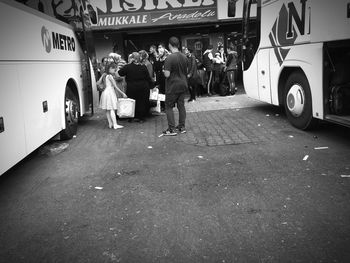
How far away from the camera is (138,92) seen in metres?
9.04

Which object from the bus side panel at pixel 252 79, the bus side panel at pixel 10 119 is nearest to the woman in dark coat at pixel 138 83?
the bus side panel at pixel 252 79

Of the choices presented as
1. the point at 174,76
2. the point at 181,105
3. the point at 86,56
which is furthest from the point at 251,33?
the point at 86,56

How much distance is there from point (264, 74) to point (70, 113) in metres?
4.52

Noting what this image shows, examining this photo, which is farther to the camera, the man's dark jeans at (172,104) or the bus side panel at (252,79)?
the bus side panel at (252,79)

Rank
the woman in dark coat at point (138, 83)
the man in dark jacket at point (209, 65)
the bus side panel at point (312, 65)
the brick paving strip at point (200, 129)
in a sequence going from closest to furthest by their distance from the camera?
the bus side panel at point (312, 65)
the brick paving strip at point (200, 129)
the woman in dark coat at point (138, 83)
the man in dark jacket at point (209, 65)

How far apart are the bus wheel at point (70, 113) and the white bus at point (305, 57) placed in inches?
174

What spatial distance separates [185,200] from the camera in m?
4.14

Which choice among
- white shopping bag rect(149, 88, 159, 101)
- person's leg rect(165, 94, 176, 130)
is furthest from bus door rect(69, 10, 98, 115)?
person's leg rect(165, 94, 176, 130)

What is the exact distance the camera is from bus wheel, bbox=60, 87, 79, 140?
7.29 m

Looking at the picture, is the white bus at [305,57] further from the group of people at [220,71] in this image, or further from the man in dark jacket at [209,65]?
the man in dark jacket at [209,65]

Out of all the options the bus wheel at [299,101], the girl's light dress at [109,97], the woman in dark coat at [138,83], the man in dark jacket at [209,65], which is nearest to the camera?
the bus wheel at [299,101]

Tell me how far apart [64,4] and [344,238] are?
22.9ft

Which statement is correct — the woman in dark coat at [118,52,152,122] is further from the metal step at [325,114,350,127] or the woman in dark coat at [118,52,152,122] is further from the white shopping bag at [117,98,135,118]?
the metal step at [325,114,350,127]

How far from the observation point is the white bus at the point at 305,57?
555 cm
